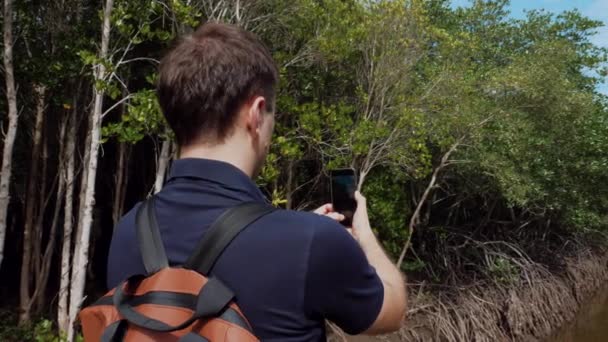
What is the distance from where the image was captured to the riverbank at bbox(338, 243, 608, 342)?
10102 millimetres

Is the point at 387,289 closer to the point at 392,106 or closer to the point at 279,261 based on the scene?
the point at 279,261

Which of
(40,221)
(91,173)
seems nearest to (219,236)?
(91,173)

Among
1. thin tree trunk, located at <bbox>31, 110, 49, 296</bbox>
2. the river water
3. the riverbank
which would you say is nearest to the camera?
thin tree trunk, located at <bbox>31, 110, 49, 296</bbox>

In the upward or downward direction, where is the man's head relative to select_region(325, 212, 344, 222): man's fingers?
upward

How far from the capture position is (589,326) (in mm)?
13766

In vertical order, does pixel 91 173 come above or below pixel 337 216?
below

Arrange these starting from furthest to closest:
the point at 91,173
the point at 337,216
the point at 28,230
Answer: the point at 28,230 < the point at 91,173 < the point at 337,216

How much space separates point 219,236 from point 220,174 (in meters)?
0.15

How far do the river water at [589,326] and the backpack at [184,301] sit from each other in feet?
42.7

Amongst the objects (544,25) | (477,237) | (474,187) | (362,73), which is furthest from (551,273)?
(362,73)

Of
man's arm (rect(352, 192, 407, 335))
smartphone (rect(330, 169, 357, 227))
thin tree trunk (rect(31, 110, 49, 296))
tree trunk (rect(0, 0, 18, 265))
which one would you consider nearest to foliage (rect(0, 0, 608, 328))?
thin tree trunk (rect(31, 110, 49, 296))

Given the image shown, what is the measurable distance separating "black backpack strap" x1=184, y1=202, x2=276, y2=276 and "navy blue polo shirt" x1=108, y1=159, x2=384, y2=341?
12mm

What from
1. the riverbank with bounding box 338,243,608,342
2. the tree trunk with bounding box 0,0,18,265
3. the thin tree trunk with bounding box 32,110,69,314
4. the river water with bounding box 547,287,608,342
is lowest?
the river water with bounding box 547,287,608,342

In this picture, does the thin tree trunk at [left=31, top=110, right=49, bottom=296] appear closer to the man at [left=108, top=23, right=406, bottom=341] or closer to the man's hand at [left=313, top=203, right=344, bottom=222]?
the man's hand at [left=313, top=203, right=344, bottom=222]
